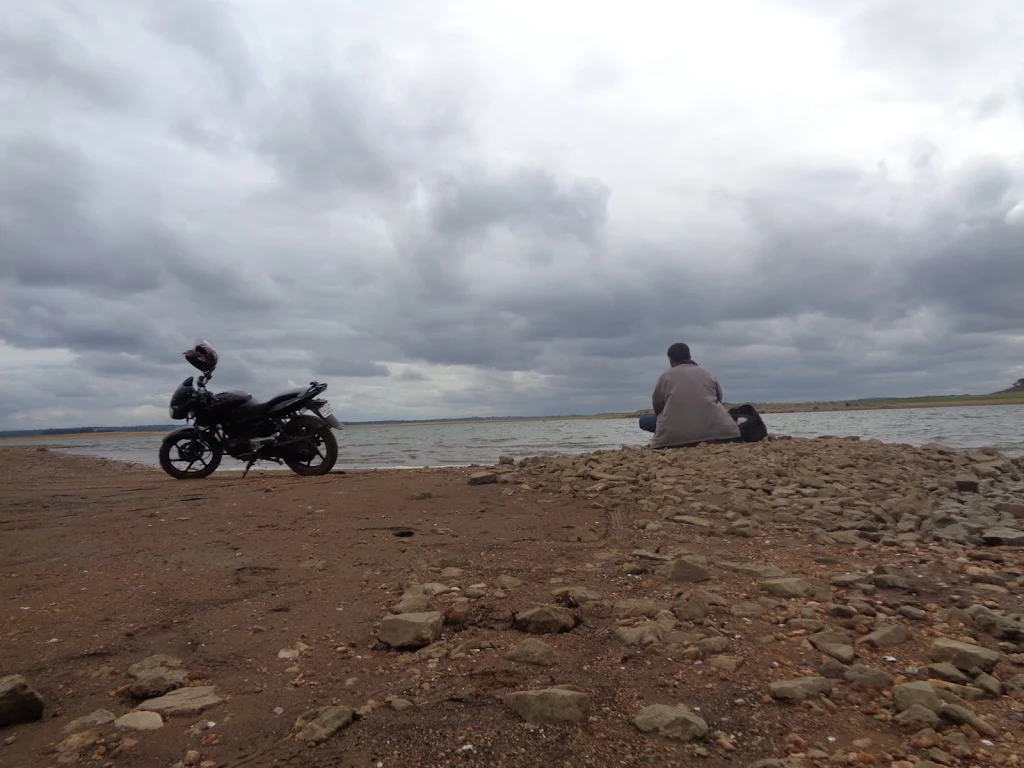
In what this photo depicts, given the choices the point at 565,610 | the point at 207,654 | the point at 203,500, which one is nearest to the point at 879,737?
the point at 565,610

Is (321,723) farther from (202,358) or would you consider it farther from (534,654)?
(202,358)

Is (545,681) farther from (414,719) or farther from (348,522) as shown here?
(348,522)

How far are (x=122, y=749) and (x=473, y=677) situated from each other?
1070 millimetres

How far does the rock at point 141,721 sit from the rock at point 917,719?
2264mm

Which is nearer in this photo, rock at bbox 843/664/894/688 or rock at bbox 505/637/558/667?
rock at bbox 843/664/894/688

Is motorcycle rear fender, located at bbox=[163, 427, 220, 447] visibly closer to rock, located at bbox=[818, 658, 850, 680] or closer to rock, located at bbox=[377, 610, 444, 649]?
rock, located at bbox=[377, 610, 444, 649]

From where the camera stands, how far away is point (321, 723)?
199cm

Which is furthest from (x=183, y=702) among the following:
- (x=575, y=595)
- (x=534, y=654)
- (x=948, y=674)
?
(x=948, y=674)

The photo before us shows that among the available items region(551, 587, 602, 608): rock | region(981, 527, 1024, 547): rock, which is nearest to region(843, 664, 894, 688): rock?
region(551, 587, 602, 608): rock

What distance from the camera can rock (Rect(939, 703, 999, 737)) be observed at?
1960 millimetres

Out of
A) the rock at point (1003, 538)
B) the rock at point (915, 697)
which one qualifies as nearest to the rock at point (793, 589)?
the rock at point (915, 697)

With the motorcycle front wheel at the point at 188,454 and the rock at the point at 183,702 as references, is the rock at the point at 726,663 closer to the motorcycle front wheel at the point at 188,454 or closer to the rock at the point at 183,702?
the rock at the point at 183,702

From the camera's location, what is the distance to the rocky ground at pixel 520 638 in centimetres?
193

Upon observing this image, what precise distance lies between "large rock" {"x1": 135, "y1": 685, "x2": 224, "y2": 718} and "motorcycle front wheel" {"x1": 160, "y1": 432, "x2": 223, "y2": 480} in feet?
26.7
